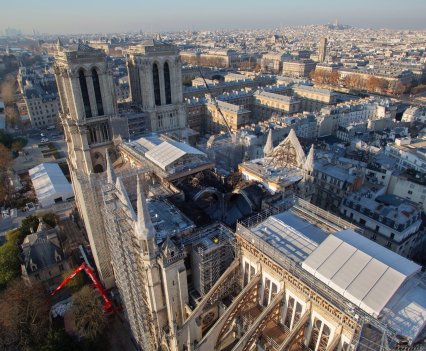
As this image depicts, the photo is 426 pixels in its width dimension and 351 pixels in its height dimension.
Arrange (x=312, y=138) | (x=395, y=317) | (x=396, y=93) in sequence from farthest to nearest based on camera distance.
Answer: (x=396, y=93), (x=312, y=138), (x=395, y=317)

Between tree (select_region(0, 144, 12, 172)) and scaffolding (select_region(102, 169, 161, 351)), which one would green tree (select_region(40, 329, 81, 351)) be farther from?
tree (select_region(0, 144, 12, 172))

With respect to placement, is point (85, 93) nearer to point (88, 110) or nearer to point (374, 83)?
point (88, 110)

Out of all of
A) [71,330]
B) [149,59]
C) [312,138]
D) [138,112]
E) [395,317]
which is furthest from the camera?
[312,138]

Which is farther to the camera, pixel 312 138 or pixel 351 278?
pixel 312 138

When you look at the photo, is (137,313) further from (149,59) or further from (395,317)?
(149,59)

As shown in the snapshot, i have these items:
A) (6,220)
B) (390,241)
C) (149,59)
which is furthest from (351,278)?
(6,220)

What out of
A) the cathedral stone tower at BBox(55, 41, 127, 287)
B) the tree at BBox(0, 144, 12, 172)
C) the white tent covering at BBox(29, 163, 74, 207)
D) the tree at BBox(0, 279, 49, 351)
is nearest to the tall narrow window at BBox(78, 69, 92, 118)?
the cathedral stone tower at BBox(55, 41, 127, 287)

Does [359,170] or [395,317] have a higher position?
[395,317]

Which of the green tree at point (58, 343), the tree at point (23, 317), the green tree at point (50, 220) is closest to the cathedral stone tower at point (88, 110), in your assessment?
the green tree at point (50, 220)

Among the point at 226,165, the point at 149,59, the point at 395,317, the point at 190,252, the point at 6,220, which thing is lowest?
the point at 6,220

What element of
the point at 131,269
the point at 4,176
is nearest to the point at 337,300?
the point at 131,269
